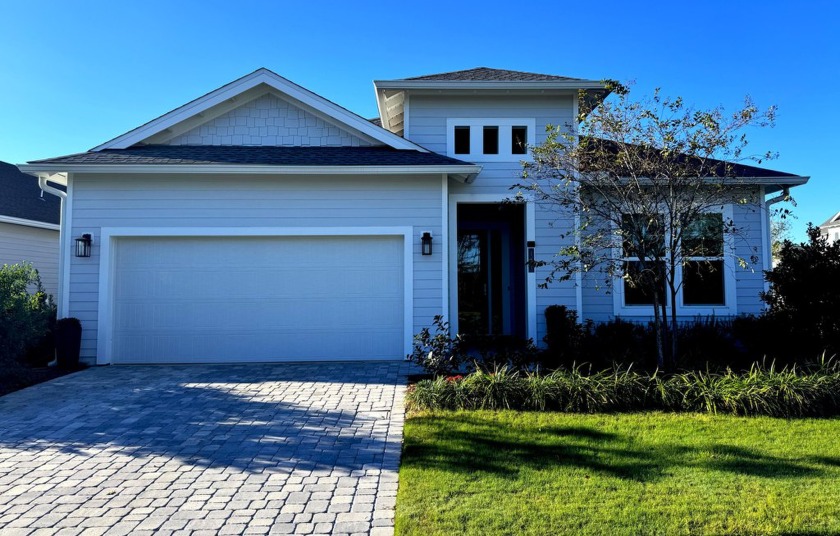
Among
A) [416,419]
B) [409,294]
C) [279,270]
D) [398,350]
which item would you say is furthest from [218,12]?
[416,419]

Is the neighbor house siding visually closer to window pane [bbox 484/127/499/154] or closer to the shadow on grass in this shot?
window pane [bbox 484/127/499/154]

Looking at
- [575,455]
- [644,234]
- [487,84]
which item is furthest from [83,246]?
[644,234]

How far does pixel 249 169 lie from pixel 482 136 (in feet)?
14.4

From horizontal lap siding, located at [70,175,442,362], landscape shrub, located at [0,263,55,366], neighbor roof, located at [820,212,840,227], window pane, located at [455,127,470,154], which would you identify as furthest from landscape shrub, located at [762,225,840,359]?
neighbor roof, located at [820,212,840,227]

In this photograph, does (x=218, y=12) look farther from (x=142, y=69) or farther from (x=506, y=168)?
(x=506, y=168)

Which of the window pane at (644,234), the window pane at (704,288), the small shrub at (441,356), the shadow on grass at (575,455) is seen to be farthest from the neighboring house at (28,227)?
the window pane at (704,288)

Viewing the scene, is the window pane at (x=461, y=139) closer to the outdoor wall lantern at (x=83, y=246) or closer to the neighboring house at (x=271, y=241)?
the neighboring house at (x=271, y=241)

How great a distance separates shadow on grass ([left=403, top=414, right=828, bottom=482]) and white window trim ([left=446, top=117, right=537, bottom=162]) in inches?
235

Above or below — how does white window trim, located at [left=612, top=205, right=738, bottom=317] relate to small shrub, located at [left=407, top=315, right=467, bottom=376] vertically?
above

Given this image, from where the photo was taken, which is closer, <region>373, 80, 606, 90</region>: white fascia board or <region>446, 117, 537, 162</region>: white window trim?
<region>373, 80, 606, 90</region>: white fascia board

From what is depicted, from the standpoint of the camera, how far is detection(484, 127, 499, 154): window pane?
9.79 meters

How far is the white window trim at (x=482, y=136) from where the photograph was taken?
9.69m

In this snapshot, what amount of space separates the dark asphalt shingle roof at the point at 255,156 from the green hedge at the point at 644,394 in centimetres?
434

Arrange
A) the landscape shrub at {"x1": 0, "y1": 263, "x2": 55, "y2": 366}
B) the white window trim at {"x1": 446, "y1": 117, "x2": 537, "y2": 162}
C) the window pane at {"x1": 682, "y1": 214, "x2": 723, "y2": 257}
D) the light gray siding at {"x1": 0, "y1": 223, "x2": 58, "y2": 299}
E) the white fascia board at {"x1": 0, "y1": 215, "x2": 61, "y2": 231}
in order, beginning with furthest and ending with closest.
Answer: the light gray siding at {"x1": 0, "y1": 223, "x2": 58, "y2": 299} → the white fascia board at {"x1": 0, "y1": 215, "x2": 61, "y2": 231} → the white window trim at {"x1": 446, "y1": 117, "x2": 537, "y2": 162} → the landscape shrub at {"x1": 0, "y1": 263, "x2": 55, "y2": 366} → the window pane at {"x1": 682, "y1": 214, "x2": 723, "y2": 257}
